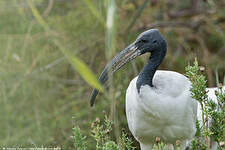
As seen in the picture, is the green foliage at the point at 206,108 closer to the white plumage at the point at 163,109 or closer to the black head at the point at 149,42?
the white plumage at the point at 163,109

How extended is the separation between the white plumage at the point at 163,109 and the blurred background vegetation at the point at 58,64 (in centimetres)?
96

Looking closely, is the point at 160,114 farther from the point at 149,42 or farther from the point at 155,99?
the point at 149,42

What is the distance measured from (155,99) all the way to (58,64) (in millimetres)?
1940

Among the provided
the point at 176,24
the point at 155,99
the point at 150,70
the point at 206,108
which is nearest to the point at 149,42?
the point at 150,70

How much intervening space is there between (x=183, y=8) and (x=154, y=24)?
3.46 feet

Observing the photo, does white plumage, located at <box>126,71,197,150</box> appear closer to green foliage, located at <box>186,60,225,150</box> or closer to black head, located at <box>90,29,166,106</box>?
black head, located at <box>90,29,166,106</box>

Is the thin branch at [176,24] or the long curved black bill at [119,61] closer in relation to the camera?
the long curved black bill at [119,61]

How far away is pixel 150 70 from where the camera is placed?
7.38 feet

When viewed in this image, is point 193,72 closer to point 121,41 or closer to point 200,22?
point 121,41

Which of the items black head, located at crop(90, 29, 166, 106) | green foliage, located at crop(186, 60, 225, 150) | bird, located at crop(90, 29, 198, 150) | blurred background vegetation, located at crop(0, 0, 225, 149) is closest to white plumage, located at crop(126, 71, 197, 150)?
bird, located at crop(90, 29, 198, 150)

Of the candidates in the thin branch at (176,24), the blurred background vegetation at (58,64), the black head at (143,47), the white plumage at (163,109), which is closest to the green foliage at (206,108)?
the white plumage at (163,109)

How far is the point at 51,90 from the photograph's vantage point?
391 centimetres

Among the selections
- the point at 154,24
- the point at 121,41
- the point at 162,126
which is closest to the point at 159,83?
the point at 162,126

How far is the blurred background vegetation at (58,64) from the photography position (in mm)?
3492
